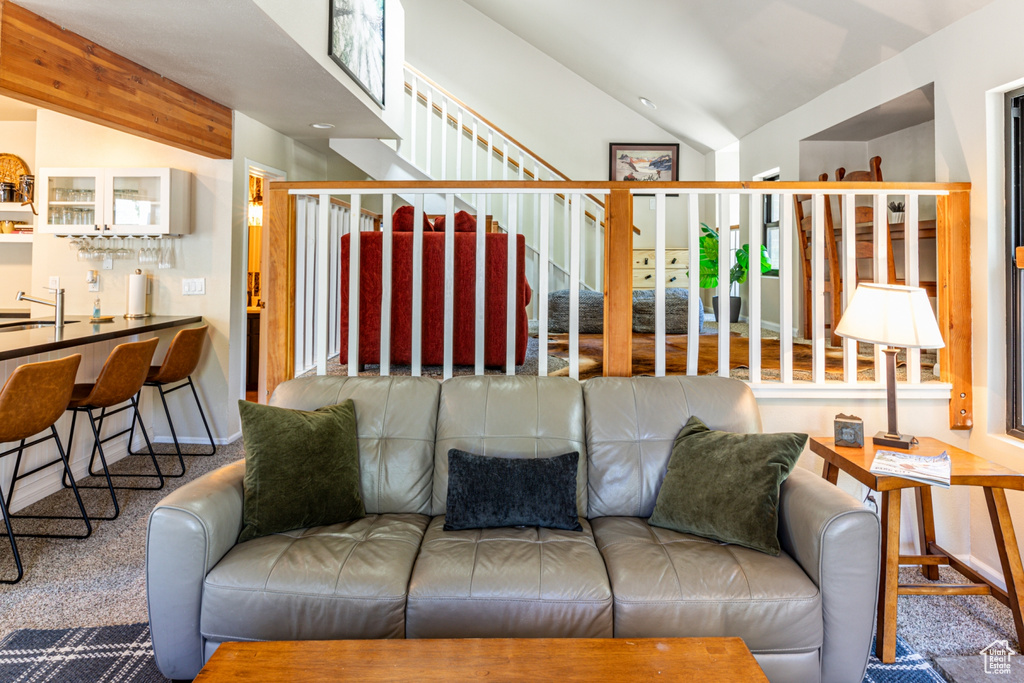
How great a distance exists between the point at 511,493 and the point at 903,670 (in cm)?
135

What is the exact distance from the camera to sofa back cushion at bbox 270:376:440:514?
216 centimetres

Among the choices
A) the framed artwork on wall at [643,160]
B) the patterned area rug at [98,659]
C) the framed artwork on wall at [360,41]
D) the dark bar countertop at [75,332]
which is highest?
the framed artwork on wall at [643,160]

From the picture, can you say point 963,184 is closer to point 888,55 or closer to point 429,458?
point 888,55

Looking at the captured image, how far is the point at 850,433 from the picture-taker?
231 cm

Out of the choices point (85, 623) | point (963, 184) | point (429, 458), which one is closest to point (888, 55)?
point (963, 184)

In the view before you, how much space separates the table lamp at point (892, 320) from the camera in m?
2.16

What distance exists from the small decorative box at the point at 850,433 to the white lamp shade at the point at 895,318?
0.33 metres

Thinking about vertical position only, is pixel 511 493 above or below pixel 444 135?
below

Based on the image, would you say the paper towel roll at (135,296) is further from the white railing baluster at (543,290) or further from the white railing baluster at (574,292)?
the white railing baluster at (574,292)

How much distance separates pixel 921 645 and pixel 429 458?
71.1 inches

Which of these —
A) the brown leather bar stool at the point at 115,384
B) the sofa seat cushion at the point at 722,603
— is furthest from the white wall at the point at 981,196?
the brown leather bar stool at the point at 115,384

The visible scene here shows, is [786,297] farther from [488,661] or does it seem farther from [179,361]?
[179,361]

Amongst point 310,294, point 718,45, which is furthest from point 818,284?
point 310,294

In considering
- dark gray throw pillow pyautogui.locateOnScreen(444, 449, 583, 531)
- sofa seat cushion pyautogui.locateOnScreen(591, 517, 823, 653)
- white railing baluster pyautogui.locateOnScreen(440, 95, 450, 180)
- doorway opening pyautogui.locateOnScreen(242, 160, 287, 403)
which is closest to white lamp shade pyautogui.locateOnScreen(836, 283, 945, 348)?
sofa seat cushion pyautogui.locateOnScreen(591, 517, 823, 653)
